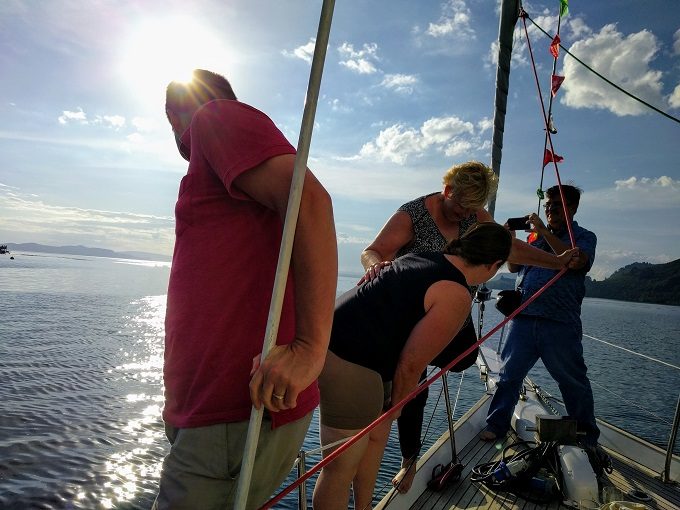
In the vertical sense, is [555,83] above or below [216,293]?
above

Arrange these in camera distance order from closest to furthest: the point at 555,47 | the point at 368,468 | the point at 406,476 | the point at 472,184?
1. the point at 368,468
2. the point at 472,184
3. the point at 406,476
4. the point at 555,47

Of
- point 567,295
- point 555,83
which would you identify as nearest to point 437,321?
point 567,295

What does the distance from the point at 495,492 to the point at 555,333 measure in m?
1.55

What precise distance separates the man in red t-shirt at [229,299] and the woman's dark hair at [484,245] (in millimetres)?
1283

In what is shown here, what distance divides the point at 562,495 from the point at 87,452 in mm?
8674

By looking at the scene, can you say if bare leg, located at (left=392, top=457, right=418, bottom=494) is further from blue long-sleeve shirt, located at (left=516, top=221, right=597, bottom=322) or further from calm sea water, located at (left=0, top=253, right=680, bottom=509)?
calm sea water, located at (left=0, top=253, right=680, bottom=509)

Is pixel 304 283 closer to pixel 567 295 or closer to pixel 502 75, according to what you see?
pixel 567 295

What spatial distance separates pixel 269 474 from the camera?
1.08m

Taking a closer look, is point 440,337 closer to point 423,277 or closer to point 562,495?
point 423,277

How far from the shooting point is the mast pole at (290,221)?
837 mm

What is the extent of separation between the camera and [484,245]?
2.17 metres

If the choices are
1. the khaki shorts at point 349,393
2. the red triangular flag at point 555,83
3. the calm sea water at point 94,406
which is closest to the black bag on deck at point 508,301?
the calm sea water at point 94,406

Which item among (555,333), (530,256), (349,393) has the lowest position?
(349,393)

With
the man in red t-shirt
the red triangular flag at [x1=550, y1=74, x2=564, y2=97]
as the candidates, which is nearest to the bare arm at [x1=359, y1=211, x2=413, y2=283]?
the man in red t-shirt
